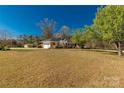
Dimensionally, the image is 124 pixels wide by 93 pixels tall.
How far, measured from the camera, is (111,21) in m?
10.4

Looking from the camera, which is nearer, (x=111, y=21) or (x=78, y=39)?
(x=111, y=21)

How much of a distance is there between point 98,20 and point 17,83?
7903 millimetres

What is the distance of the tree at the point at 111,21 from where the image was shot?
1002cm

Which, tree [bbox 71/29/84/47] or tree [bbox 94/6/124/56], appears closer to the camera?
tree [bbox 94/6/124/56]

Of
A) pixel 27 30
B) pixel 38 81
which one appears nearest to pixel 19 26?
pixel 27 30

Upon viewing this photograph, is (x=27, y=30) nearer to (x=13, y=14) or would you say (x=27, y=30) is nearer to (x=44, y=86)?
(x=13, y=14)

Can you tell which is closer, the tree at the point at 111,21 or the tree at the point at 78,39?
the tree at the point at 111,21

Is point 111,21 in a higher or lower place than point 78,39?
higher

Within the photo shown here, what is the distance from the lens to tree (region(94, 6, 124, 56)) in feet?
32.9
